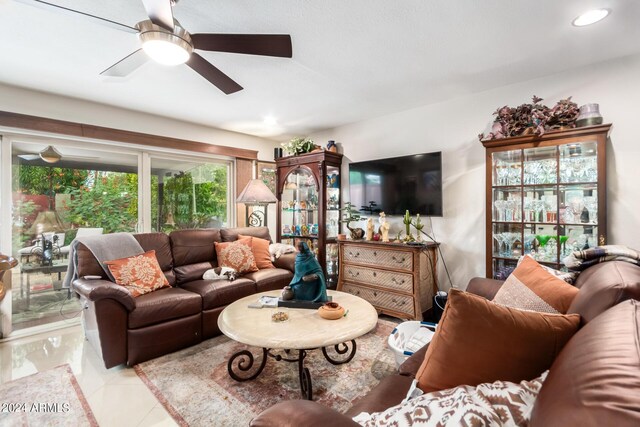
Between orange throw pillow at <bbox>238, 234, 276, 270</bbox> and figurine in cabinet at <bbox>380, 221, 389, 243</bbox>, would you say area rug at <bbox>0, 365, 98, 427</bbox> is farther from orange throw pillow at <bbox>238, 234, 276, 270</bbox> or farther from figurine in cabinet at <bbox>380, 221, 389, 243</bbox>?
figurine in cabinet at <bbox>380, 221, 389, 243</bbox>

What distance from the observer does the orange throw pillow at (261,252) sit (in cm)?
354

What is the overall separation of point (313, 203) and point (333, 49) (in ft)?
7.76

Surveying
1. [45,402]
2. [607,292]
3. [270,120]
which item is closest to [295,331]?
[607,292]

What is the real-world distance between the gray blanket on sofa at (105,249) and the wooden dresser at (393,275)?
2.30m

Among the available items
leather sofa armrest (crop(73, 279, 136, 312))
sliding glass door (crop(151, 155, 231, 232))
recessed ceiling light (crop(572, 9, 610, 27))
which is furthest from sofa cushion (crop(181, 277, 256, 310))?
recessed ceiling light (crop(572, 9, 610, 27))

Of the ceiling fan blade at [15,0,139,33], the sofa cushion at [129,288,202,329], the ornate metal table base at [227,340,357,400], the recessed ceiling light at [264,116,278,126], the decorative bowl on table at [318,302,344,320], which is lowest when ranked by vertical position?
the ornate metal table base at [227,340,357,400]

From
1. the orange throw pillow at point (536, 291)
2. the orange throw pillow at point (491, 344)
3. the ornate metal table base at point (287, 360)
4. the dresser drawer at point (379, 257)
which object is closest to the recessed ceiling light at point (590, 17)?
the orange throw pillow at point (536, 291)

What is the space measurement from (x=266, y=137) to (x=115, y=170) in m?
2.22

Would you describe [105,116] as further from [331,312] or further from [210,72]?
[331,312]

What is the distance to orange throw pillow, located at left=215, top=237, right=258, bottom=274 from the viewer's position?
10.9ft

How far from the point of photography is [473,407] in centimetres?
72

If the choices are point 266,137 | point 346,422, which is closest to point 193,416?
point 346,422

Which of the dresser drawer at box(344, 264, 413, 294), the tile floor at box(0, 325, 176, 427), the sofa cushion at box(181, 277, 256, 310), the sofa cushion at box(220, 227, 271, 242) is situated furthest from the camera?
the sofa cushion at box(220, 227, 271, 242)

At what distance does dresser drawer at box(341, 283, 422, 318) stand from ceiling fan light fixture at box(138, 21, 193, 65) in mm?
2808
